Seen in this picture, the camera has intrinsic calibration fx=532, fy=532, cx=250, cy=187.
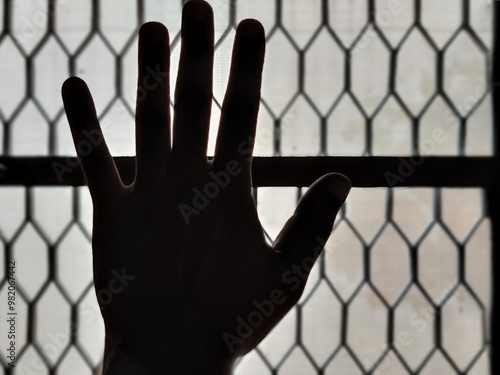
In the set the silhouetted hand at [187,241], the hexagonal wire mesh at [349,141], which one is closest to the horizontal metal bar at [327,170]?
the hexagonal wire mesh at [349,141]

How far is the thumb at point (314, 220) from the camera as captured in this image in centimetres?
46

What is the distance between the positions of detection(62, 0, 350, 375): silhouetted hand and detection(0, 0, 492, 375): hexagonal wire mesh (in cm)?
34

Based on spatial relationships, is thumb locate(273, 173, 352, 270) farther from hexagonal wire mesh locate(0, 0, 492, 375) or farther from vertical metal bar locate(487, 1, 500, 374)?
vertical metal bar locate(487, 1, 500, 374)

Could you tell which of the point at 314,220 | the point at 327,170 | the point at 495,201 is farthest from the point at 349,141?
the point at 314,220

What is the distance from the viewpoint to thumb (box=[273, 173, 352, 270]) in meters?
0.46

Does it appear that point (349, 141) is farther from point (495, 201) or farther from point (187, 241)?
point (187, 241)

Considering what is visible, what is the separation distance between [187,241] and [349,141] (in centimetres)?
43

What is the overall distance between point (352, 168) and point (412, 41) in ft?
0.77

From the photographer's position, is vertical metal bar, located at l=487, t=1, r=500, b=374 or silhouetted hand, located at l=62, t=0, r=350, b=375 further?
vertical metal bar, located at l=487, t=1, r=500, b=374

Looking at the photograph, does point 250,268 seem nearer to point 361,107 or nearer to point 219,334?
point 219,334

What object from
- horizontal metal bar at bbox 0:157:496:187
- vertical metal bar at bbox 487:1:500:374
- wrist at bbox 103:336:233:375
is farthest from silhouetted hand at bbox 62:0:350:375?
vertical metal bar at bbox 487:1:500:374

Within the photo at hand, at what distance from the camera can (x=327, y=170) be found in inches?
30.2

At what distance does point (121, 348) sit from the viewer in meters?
0.47

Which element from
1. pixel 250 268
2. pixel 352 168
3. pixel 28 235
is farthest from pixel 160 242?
pixel 28 235
